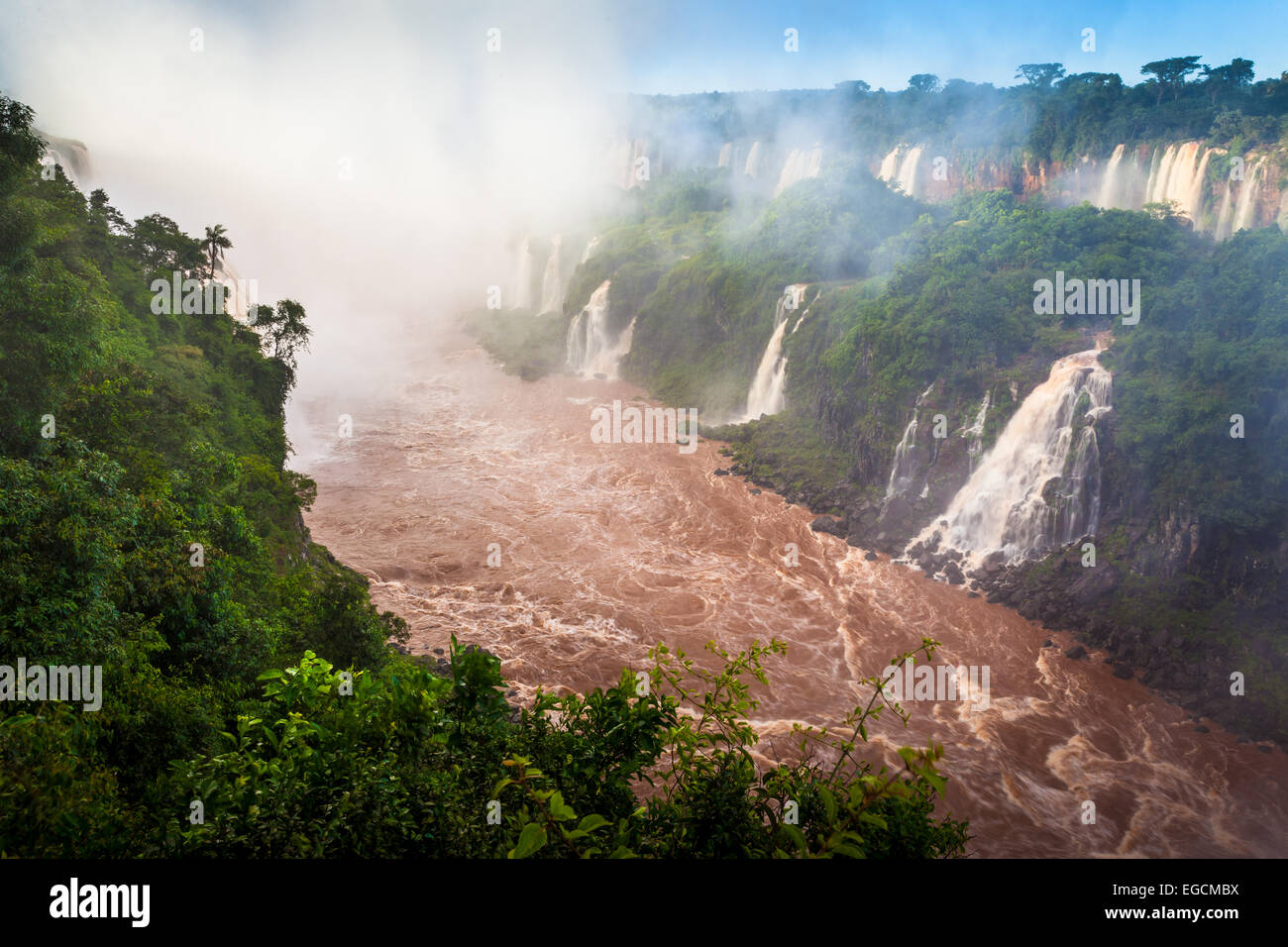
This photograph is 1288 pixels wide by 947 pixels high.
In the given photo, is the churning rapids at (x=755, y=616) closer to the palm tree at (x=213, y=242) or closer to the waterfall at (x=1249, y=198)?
the palm tree at (x=213, y=242)

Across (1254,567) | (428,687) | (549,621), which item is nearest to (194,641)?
(428,687)

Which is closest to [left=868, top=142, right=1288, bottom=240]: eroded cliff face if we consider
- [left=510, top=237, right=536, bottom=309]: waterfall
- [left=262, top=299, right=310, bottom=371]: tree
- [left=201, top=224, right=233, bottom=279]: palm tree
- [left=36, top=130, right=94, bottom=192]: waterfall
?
[left=510, top=237, right=536, bottom=309]: waterfall

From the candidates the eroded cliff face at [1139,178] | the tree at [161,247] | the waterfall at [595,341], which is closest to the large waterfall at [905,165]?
the eroded cliff face at [1139,178]

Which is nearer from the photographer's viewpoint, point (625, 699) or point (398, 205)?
point (625, 699)

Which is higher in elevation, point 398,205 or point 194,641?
point 398,205

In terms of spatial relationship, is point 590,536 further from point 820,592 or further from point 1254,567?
point 1254,567

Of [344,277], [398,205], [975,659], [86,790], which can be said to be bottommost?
[975,659]
